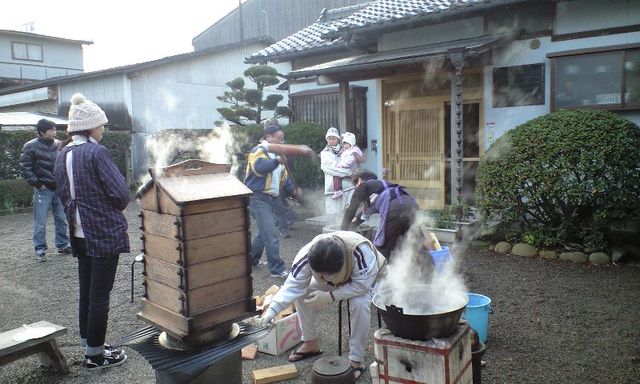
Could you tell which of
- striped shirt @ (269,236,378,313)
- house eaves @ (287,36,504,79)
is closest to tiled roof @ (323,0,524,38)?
house eaves @ (287,36,504,79)

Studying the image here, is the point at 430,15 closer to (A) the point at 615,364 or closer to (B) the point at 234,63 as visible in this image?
(A) the point at 615,364

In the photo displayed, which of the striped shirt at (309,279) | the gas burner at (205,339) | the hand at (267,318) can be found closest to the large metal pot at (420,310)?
the striped shirt at (309,279)

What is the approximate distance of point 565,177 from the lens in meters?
7.16

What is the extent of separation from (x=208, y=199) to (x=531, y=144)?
5.74 metres

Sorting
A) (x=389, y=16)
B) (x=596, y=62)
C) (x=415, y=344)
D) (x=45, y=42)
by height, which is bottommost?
(x=415, y=344)

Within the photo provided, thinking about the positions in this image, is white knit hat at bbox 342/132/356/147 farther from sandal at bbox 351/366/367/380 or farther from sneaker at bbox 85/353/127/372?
sneaker at bbox 85/353/127/372

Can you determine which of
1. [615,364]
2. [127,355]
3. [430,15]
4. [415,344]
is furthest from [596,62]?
[127,355]

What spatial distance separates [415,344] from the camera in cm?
329

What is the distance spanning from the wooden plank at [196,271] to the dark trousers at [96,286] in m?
0.69

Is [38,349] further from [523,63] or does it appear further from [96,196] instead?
[523,63]

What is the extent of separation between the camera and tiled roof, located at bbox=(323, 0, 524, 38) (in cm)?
899

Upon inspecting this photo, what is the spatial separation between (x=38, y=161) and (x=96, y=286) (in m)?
4.86

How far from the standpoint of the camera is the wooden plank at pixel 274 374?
4039mm

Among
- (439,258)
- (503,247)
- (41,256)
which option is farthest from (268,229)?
(41,256)
